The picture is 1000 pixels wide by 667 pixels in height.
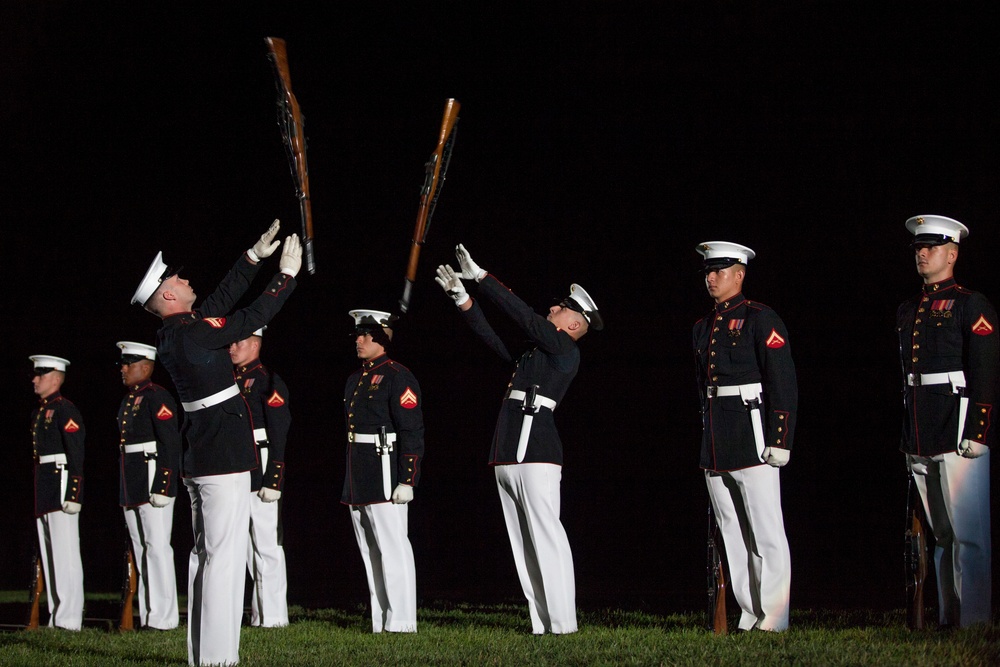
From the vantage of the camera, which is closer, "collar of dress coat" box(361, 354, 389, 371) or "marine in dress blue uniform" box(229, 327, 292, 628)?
"collar of dress coat" box(361, 354, 389, 371)

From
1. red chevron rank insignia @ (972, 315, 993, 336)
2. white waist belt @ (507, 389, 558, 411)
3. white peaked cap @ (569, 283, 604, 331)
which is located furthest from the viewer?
white peaked cap @ (569, 283, 604, 331)

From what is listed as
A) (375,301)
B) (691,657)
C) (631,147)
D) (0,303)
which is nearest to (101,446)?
(0,303)

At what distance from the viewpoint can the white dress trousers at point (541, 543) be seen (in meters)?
5.30

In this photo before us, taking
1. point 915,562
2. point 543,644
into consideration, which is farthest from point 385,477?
point 915,562

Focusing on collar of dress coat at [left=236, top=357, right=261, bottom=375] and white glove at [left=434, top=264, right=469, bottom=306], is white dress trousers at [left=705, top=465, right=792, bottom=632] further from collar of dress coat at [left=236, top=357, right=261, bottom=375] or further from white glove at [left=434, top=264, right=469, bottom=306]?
collar of dress coat at [left=236, top=357, right=261, bottom=375]

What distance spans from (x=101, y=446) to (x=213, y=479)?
17.5ft

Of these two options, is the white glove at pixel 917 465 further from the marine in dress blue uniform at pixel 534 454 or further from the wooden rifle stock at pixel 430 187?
the wooden rifle stock at pixel 430 187

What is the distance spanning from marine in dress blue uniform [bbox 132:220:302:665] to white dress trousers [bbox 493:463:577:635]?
4.32 ft

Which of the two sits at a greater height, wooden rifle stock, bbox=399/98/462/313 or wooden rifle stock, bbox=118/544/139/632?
wooden rifle stock, bbox=399/98/462/313

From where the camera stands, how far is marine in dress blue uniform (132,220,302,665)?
4680 mm

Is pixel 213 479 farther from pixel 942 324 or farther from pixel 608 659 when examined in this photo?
pixel 942 324

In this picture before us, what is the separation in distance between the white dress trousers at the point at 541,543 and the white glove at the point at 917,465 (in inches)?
64.4

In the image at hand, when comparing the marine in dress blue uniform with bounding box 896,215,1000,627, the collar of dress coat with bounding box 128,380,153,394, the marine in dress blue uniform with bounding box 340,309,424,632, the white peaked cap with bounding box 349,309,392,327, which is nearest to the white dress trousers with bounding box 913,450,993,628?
the marine in dress blue uniform with bounding box 896,215,1000,627

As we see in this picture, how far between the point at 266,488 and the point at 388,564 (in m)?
1.01
